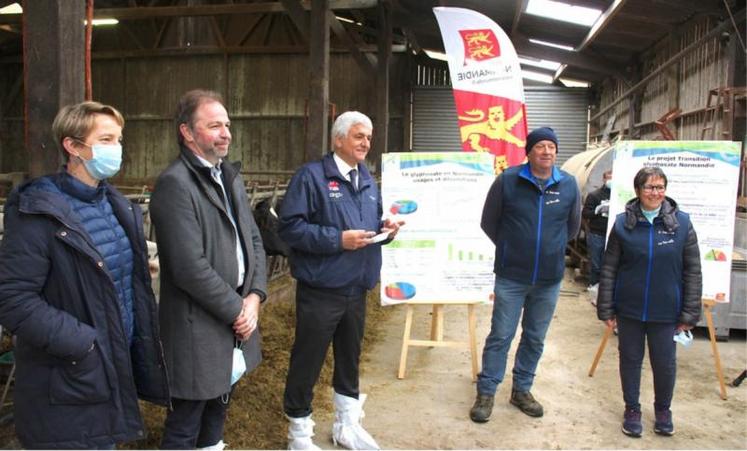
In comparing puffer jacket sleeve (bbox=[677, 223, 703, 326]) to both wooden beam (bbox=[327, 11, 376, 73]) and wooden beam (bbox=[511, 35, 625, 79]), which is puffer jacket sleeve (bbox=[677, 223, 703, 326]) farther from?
wooden beam (bbox=[511, 35, 625, 79])

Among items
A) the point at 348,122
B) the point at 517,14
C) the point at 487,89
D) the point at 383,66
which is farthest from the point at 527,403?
the point at 517,14

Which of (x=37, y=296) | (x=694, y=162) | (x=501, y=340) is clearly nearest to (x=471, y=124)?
(x=694, y=162)

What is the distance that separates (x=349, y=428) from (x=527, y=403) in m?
1.19

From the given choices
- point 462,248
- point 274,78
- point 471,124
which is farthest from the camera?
point 274,78

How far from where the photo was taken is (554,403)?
3.81m

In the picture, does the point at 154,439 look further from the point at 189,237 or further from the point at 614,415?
the point at 614,415

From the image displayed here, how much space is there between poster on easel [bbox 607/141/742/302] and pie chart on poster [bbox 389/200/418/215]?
52.0 inches

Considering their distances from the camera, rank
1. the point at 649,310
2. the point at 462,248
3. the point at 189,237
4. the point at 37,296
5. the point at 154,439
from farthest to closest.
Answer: the point at 462,248 → the point at 649,310 → the point at 154,439 → the point at 189,237 → the point at 37,296

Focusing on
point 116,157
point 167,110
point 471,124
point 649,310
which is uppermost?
point 167,110

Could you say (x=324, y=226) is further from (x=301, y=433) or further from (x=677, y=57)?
(x=677, y=57)

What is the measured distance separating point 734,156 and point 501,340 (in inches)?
78.9

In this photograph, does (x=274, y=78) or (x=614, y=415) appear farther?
(x=274, y=78)

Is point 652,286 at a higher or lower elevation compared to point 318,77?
lower

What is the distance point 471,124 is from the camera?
4.94 meters
